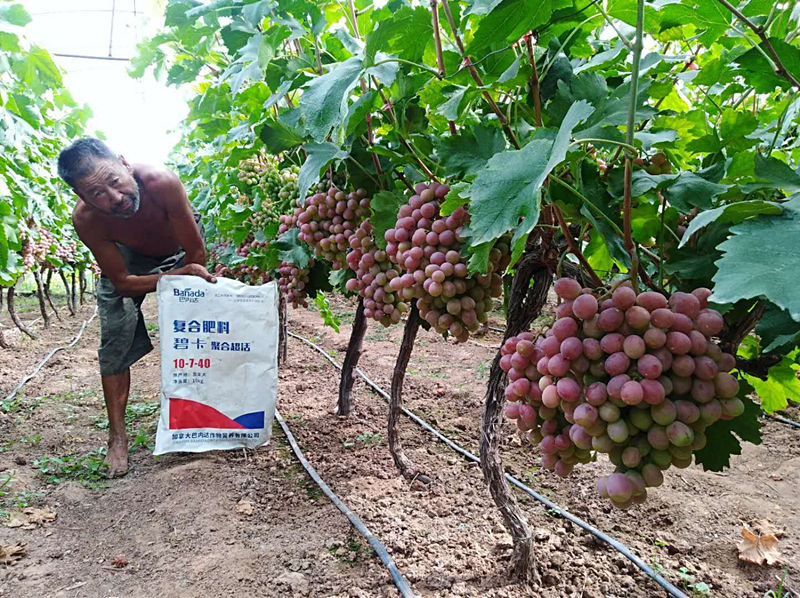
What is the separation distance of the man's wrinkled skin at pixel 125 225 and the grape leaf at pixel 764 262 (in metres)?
2.71

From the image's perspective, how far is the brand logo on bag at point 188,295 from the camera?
289 centimetres

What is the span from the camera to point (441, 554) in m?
2.20

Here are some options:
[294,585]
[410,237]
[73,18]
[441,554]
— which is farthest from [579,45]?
[73,18]

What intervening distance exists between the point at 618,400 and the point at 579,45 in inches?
40.0

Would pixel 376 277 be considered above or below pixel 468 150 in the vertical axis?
below

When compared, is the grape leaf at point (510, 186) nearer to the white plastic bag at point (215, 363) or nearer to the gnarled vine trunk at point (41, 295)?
the white plastic bag at point (215, 363)

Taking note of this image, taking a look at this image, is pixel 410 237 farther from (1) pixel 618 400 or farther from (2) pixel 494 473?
(2) pixel 494 473

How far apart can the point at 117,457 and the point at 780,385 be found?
3.31 metres

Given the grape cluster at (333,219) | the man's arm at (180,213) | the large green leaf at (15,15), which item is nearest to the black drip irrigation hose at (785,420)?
the grape cluster at (333,219)

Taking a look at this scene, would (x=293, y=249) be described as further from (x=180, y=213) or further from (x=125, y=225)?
(x=125, y=225)

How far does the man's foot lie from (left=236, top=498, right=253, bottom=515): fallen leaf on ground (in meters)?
0.93

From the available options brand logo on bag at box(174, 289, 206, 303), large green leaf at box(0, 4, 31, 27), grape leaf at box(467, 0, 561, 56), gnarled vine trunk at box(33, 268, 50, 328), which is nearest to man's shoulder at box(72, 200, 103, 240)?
brand logo on bag at box(174, 289, 206, 303)

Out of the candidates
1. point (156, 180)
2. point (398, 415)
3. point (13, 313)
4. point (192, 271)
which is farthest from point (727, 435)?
point (13, 313)

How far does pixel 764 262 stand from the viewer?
673mm
